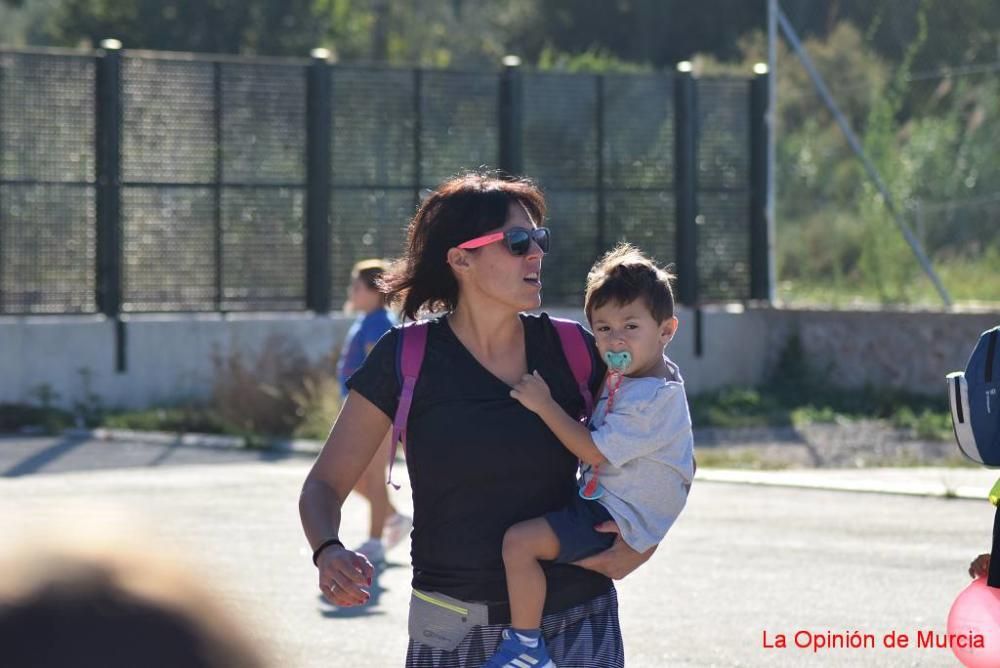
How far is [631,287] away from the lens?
406cm

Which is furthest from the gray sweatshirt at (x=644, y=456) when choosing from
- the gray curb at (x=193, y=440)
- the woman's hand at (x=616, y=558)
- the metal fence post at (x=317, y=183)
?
the metal fence post at (x=317, y=183)

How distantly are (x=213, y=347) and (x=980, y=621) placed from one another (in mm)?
13656

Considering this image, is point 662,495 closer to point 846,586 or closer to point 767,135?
point 846,586

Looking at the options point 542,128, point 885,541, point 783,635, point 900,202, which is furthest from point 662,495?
point 542,128

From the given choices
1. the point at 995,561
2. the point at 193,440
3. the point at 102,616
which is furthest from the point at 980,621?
the point at 193,440

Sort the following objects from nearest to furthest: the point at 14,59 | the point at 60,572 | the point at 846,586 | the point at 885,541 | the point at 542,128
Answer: the point at 60,572 < the point at 846,586 < the point at 885,541 < the point at 14,59 < the point at 542,128

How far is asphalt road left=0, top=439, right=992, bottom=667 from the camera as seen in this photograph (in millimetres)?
7512

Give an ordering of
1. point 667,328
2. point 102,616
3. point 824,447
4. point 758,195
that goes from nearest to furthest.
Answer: point 102,616, point 667,328, point 824,447, point 758,195

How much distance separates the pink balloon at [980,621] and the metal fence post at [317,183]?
545 inches

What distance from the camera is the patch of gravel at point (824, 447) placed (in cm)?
1359

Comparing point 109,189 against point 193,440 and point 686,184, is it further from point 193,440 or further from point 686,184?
point 686,184

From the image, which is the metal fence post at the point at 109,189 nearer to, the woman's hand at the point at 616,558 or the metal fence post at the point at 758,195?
the metal fence post at the point at 758,195

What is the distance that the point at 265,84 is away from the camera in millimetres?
18156

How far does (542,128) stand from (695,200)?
1.97 metres
